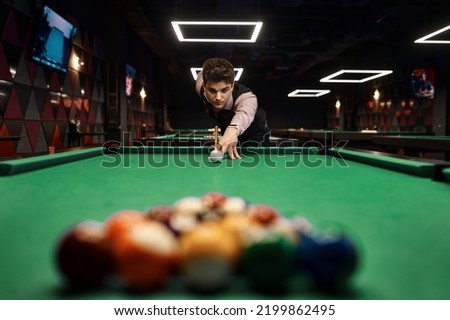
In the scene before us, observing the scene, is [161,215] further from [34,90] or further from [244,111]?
[34,90]

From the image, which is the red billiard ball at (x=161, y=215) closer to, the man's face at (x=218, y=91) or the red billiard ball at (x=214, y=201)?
the red billiard ball at (x=214, y=201)

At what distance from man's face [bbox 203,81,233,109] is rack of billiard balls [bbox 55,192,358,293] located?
2861mm

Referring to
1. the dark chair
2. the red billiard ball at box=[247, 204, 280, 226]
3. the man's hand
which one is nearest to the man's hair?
the man's hand

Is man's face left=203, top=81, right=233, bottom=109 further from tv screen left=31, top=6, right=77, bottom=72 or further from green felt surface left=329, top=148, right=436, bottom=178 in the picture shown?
tv screen left=31, top=6, right=77, bottom=72

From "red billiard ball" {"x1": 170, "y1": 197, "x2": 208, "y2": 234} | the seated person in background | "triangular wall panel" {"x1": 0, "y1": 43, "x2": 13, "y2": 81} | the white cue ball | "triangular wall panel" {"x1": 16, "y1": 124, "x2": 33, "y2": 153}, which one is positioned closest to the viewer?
"red billiard ball" {"x1": 170, "y1": 197, "x2": 208, "y2": 234}

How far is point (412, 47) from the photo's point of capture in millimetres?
10172

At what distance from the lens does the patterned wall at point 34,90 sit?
5.06m

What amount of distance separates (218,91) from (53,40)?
3.79m

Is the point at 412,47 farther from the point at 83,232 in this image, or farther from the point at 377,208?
the point at 83,232

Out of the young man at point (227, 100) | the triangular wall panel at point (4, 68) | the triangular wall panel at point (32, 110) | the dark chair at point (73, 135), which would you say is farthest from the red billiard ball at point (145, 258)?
the dark chair at point (73, 135)

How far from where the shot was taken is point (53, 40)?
608 centimetres

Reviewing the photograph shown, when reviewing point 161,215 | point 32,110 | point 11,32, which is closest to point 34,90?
point 32,110

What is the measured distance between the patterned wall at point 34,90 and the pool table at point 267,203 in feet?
9.86

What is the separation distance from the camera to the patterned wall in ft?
16.6
